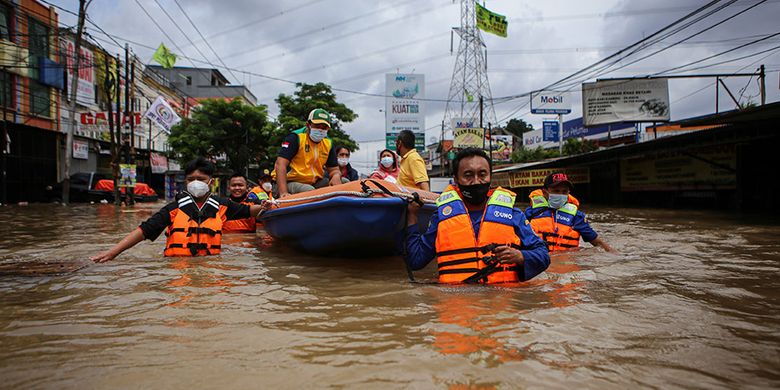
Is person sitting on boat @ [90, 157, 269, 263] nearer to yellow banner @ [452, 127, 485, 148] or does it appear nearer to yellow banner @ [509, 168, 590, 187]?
yellow banner @ [509, 168, 590, 187]

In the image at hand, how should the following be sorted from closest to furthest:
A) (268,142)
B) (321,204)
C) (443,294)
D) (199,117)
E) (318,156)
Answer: (443,294) → (321,204) → (318,156) → (199,117) → (268,142)

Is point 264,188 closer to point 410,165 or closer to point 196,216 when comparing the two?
point 196,216

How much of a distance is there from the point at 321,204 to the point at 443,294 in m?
1.52

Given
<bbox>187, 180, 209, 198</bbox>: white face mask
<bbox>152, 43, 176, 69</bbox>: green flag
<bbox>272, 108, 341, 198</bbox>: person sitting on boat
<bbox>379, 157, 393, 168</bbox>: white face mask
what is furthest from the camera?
<bbox>152, 43, 176, 69</bbox>: green flag

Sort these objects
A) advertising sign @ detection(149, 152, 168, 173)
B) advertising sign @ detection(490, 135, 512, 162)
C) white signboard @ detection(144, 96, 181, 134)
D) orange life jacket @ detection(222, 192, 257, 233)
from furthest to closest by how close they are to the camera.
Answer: advertising sign @ detection(490, 135, 512, 162)
advertising sign @ detection(149, 152, 168, 173)
white signboard @ detection(144, 96, 181, 134)
orange life jacket @ detection(222, 192, 257, 233)

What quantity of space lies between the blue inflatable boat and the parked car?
18.9 metres

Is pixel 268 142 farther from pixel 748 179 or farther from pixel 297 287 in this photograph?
pixel 297 287

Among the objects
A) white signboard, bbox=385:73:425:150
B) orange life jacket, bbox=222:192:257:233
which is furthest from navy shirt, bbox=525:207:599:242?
white signboard, bbox=385:73:425:150

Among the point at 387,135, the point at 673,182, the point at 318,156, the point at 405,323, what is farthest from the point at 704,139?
the point at 387,135

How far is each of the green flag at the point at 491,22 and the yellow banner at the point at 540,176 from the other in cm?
1460

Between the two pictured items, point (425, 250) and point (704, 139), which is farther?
point (704, 139)

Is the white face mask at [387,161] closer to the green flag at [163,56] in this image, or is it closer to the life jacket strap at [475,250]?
the life jacket strap at [475,250]

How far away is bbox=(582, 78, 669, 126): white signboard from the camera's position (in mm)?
21016

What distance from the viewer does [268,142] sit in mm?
31875
